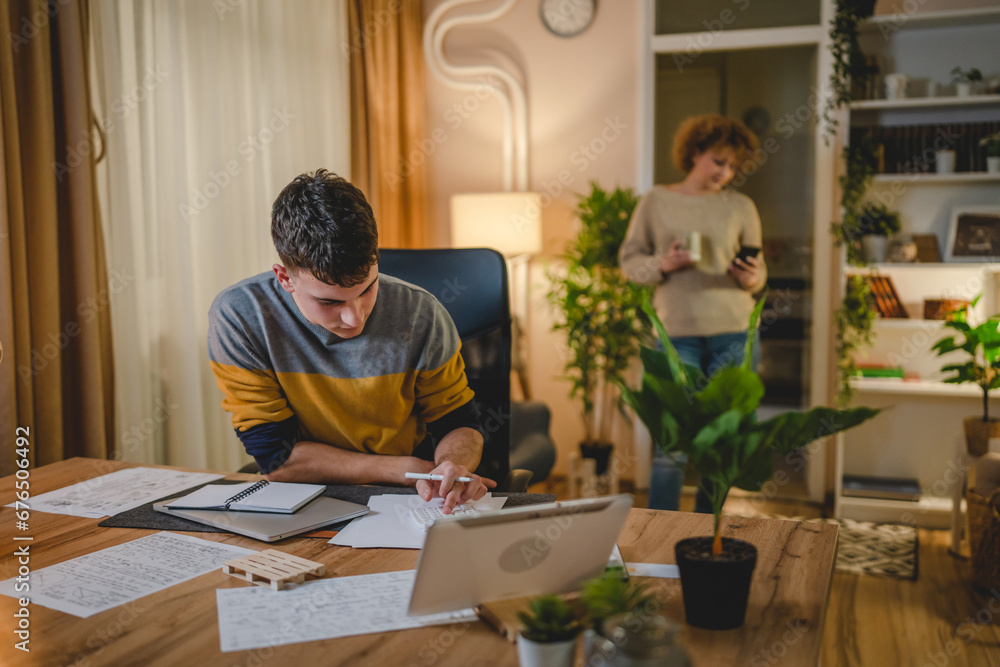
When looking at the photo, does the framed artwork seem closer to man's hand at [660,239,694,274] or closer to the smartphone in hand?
the smartphone in hand

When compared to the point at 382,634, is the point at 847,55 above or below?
above

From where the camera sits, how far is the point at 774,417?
0.80 metres

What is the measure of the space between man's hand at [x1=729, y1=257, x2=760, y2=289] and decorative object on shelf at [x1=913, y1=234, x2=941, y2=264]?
1010mm

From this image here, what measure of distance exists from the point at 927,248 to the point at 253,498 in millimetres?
2923

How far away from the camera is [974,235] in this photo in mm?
3062

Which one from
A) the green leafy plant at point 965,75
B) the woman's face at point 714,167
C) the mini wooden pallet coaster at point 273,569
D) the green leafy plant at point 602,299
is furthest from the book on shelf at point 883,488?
the mini wooden pallet coaster at point 273,569

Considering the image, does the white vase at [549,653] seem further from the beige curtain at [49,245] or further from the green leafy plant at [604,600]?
the beige curtain at [49,245]

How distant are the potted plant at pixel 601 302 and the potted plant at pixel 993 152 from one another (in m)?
1.34

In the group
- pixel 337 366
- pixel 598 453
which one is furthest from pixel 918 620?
pixel 337 366

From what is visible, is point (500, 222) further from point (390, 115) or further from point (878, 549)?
point (878, 549)

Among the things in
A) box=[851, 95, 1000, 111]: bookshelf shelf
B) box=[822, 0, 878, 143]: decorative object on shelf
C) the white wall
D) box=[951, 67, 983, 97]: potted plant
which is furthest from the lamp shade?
box=[951, 67, 983, 97]: potted plant

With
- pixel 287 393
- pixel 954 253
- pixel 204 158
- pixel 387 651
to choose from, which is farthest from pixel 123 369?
pixel 954 253

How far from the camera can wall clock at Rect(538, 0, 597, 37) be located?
11.8 ft

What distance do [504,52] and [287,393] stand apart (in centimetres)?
272
